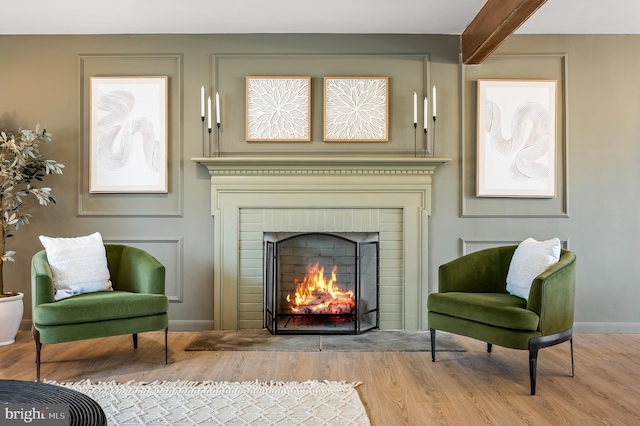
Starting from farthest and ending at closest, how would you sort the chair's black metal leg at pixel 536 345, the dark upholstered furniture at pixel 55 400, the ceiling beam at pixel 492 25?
the ceiling beam at pixel 492 25
the chair's black metal leg at pixel 536 345
the dark upholstered furniture at pixel 55 400

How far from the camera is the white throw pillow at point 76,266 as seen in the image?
3.13 m

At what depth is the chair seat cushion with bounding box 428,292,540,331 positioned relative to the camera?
2699mm

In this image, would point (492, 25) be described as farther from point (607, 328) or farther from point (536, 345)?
point (607, 328)

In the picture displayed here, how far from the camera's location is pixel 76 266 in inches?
126

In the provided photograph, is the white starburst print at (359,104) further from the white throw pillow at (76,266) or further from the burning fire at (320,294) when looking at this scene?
the white throw pillow at (76,266)

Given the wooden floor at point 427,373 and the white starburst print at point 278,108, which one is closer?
the wooden floor at point 427,373

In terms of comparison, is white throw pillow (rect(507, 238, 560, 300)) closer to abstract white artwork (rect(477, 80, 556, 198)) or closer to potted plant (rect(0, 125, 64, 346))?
abstract white artwork (rect(477, 80, 556, 198))

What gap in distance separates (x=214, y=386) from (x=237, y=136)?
201 cm

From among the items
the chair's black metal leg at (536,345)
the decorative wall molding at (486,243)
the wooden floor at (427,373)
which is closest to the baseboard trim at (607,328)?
the wooden floor at (427,373)

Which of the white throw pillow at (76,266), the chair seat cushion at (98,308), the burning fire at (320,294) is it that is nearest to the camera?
the chair seat cushion at (98,308)

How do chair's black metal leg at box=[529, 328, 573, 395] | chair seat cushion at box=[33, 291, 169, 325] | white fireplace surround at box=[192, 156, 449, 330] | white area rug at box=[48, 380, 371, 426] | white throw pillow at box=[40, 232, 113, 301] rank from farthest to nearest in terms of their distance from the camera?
A: white fireplace surround at box=[192, 156, 449, 330] < white throw pillow at box=[40, 232, 113, 301] < chair seat cushion at box=[33, 291, 169, 325] < chair's black metal leg at box=[529, 328, 573, 395] < white area rug at box=[48, 380, 371, 426]

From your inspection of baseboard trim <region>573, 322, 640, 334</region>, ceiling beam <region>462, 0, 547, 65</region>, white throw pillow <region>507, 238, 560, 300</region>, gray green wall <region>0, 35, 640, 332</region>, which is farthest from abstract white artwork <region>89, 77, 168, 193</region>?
baseboard trim <region>573, 322, 640, 334</region>

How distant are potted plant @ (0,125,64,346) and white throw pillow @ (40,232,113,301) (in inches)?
22.3

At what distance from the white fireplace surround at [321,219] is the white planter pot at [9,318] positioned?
4.60 ft
